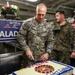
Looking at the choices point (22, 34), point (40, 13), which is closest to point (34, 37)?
point (22, 34)

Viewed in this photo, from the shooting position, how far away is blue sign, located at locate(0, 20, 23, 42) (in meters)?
1.70

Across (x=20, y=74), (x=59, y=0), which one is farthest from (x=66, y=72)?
(x=59, y=0)

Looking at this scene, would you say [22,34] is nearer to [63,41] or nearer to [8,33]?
[8,33]

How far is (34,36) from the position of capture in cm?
181

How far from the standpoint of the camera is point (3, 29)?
5.62 feet

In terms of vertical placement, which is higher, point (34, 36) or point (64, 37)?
point (34, 36)

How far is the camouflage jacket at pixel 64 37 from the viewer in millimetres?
2490

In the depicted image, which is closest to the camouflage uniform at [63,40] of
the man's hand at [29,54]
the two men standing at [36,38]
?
the two men standing at [36,38]

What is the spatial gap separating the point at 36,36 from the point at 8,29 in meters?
0.42

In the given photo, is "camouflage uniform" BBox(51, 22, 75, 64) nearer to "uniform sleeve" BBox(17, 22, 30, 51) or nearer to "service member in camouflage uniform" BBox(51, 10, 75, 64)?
"service member in camouflage uniform" BBox(51, 10, 75, 64)

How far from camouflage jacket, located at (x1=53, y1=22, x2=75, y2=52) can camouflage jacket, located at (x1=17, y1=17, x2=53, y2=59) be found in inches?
25.7

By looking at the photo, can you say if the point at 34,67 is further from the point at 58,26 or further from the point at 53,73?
the point at 58,26

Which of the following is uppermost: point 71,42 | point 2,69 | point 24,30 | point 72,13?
point 72,13

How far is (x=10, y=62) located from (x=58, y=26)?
1198 mm
